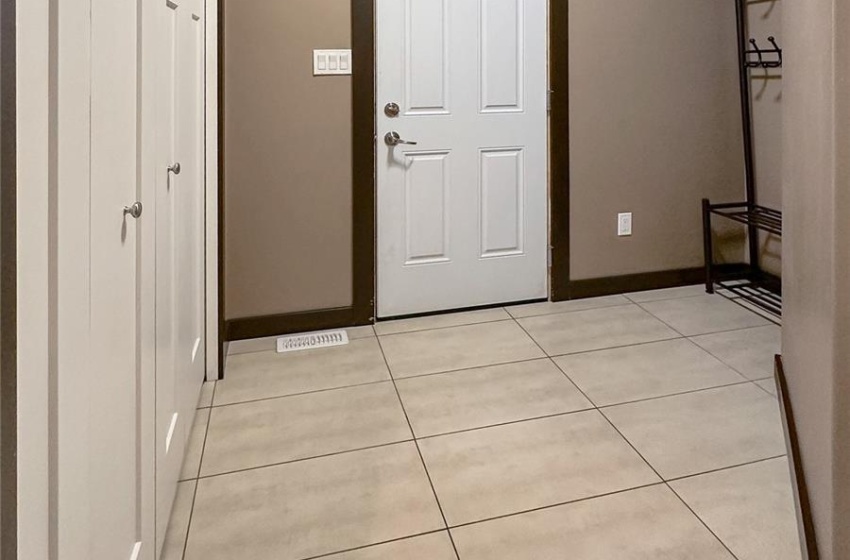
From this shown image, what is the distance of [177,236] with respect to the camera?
6.14 feet

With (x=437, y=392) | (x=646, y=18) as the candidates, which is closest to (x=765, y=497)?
(x=437, y=392)

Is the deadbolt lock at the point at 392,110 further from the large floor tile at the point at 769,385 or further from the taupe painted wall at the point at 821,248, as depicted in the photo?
the large floor tile at the point at 769,385

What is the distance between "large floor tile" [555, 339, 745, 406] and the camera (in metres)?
2.47

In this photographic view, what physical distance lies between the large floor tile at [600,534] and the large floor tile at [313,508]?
159 mm

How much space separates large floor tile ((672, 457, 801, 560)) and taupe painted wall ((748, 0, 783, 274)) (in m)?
1.97

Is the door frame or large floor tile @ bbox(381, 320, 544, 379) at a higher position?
the door frame

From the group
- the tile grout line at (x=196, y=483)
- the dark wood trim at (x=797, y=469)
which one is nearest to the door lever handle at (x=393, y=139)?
the tile grout line at (x=196, y=483)

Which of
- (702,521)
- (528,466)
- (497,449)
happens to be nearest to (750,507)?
(702,521)

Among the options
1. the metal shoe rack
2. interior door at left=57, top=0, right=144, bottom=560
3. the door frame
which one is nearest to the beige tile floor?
the door frame

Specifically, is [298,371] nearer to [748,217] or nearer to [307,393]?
[307,393]

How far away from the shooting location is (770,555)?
158 cm

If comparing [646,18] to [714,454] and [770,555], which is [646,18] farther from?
[770,555]

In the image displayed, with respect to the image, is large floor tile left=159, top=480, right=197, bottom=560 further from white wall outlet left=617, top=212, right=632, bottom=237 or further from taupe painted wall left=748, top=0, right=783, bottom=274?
taupe painted wall left=748, top=0, right=783, bottom=274

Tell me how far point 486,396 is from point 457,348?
49 centimetres
